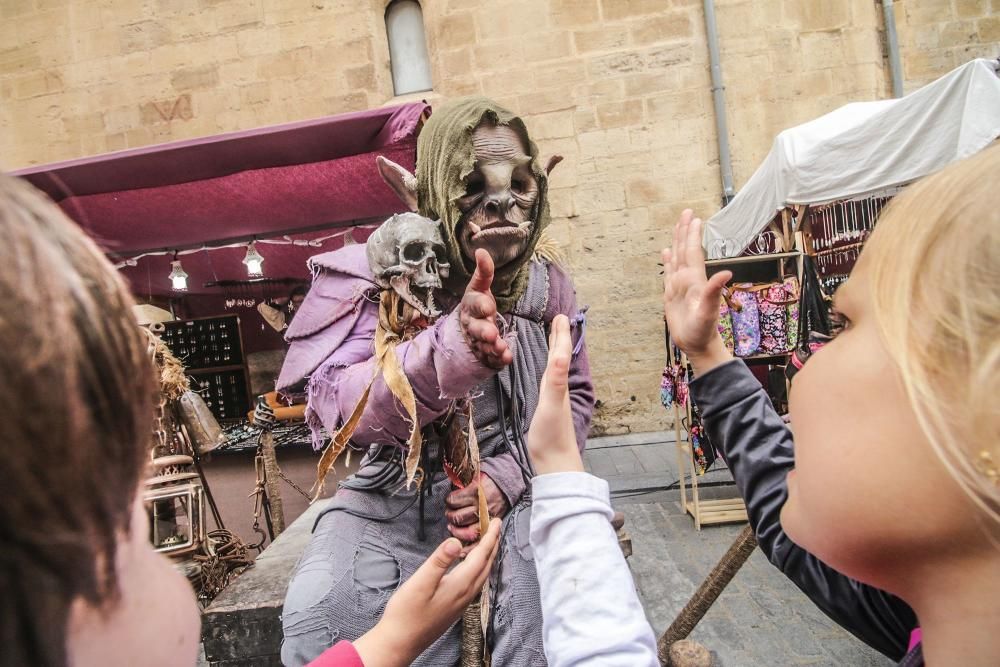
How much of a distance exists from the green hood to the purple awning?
5.70 feet

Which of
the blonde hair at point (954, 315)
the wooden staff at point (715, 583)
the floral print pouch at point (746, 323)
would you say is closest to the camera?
the blonde hair at point (954, 315)

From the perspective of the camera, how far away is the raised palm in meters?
1.07

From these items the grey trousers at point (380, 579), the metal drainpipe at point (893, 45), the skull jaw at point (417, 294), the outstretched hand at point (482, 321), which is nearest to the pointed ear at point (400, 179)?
the skull jaw at point (417, 294)

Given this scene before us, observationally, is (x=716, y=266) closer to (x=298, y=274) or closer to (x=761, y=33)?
(x=761, y=33)

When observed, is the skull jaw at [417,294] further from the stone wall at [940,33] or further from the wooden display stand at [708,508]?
the stone wall at [940,33]

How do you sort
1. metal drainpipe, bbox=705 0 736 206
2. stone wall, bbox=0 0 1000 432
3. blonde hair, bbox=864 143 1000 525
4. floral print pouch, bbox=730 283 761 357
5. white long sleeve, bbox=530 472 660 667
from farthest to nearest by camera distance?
1. stone wall, bbox=0 0 1000 432
2. metal drainpipe, bbox=705 0 736 206
3. floral print pouch, bbox=730 283 761 357
4. white long sleeve, bbox=530 472 660 667
5. blonde hair, bbox=864 143 1000 525

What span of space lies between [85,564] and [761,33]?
7.27m

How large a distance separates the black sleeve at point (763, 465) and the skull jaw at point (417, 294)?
660 mm

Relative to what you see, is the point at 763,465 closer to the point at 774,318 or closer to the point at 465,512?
the point at 465,512

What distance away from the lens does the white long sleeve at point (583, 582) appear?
800 millimetres

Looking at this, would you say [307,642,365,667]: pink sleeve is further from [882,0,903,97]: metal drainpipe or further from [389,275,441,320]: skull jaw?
[882,0,903,97]: metal drainpipe

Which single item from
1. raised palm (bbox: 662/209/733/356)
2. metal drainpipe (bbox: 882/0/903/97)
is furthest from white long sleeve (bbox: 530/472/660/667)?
metal drainpipe (bbox: 882/0/903/97)

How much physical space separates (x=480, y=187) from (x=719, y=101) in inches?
216

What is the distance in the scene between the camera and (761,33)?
5.91 m
